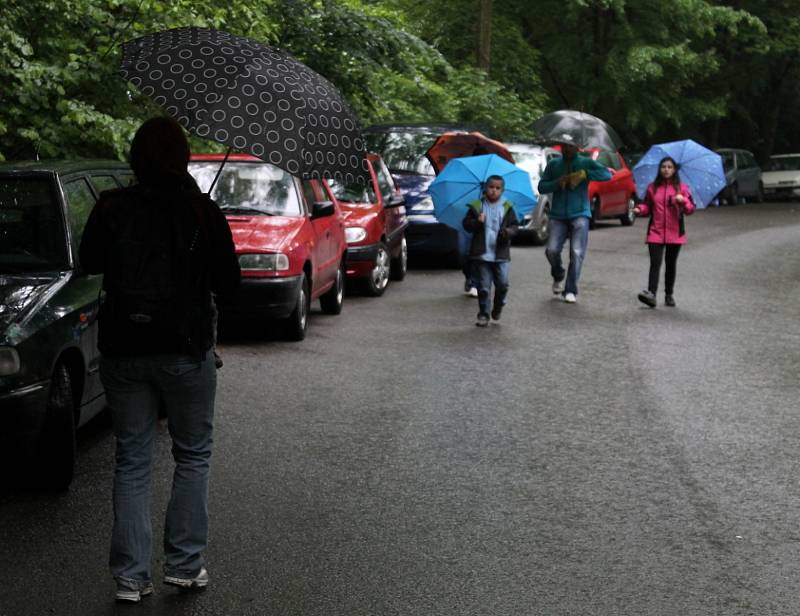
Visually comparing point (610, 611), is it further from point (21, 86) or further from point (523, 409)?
point (21, 86)

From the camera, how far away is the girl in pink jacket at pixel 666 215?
15445 mm

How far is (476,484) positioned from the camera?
24.0 ft

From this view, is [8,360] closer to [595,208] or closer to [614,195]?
[595,208]

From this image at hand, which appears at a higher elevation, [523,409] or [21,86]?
[21,86]

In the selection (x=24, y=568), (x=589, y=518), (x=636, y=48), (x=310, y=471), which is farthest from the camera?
(x=636, y=48)

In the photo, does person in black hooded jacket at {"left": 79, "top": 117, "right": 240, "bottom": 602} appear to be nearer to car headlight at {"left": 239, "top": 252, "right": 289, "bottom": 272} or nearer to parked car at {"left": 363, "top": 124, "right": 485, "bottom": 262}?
car headlight at {"left": 239, "top": 252, "right": 289, "bottom": 272}

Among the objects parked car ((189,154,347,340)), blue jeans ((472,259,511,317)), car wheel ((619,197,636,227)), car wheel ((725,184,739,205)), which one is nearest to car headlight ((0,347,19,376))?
parked car ((189,154,347,340))

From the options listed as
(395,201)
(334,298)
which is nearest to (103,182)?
(334,298)

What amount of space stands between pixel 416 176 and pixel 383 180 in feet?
9.33

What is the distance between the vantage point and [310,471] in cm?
757

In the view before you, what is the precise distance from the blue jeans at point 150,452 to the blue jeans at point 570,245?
10.6 meters

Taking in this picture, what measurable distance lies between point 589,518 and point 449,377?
4.04 m

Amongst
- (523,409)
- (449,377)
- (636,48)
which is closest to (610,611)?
(523,409)

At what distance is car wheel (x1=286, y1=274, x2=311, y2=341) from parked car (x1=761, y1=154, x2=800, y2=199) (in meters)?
34.0
